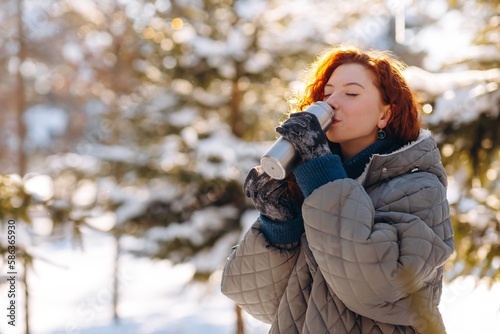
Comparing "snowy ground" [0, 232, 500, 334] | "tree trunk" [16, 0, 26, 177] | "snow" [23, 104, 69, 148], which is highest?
"tree trunk" [16, 0, 26, 177]

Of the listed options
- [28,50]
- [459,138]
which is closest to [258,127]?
[459,138]

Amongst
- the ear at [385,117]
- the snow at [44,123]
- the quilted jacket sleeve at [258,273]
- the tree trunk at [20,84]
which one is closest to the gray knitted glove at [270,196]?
the quilted jacket sleeve at [258,273]

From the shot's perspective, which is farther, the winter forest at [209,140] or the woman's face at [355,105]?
the winter forest at [209,140]

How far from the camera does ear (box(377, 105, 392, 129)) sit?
1617 millimetres

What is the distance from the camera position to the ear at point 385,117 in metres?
1.62

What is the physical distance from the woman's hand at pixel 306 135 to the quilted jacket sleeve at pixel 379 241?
0.35 feet

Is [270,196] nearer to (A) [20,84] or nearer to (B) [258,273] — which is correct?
(B) [258,273]

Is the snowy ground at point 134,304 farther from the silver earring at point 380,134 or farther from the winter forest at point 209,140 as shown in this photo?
the silver earring at point 380,134

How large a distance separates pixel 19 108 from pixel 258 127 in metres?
7.72

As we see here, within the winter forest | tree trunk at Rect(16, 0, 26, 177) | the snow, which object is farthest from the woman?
the snow

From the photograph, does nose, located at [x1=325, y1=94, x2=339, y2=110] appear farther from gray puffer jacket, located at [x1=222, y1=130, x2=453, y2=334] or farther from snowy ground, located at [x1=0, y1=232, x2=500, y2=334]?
snowy ground, located at [x1=0, y1=232, x2=500, y2=334]

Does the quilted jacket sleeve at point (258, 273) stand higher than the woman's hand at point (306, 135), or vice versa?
the woman's hand at point (306, 135)

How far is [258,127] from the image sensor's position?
282 inches

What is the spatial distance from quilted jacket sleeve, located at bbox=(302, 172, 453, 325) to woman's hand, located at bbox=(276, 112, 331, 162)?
0.11 meters
